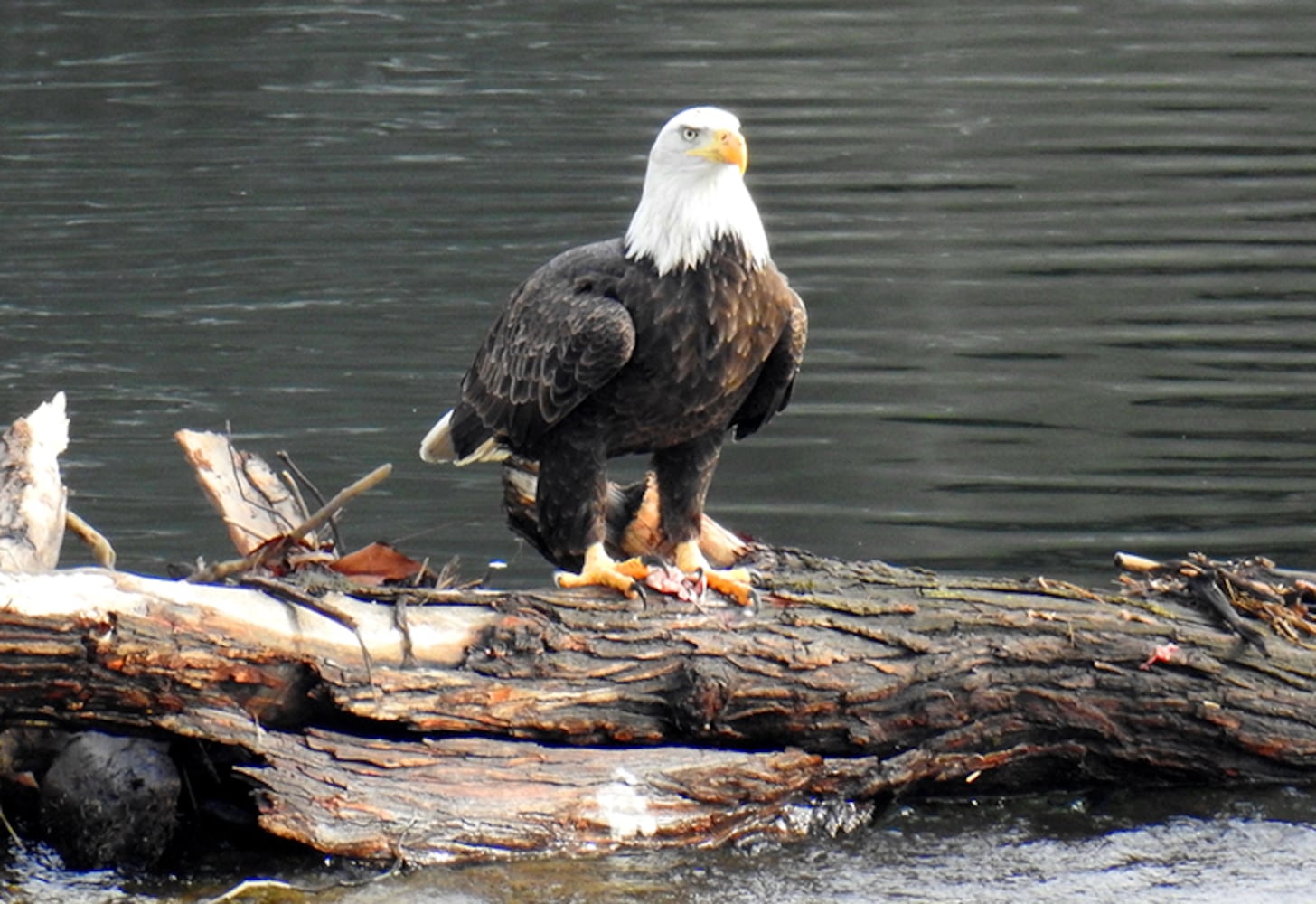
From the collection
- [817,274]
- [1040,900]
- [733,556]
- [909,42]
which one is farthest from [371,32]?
[1040,900]

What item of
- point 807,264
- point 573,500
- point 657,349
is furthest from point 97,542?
point 807,264

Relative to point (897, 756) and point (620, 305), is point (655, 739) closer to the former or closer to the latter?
point (897, 756)

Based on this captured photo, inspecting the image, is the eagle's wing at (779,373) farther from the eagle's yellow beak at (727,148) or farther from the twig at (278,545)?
the twig at (278,545)

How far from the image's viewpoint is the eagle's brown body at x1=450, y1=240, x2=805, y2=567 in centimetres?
521

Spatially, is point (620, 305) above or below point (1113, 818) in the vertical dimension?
above

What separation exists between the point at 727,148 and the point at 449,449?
4.85 ft

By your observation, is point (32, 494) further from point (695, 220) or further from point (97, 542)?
point (695, 220)

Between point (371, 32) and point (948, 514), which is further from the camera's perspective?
point (371, 32)

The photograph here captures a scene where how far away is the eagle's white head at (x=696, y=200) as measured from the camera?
5.19m

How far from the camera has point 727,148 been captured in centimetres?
515

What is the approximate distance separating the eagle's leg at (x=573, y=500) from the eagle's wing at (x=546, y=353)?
90mm

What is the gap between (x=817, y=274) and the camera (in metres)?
11.4

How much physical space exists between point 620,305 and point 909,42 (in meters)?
14.3

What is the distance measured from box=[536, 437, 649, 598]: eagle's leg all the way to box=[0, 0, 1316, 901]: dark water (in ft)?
3.33
